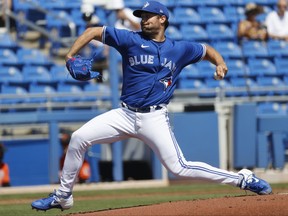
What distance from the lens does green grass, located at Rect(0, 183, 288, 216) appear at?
8.27m

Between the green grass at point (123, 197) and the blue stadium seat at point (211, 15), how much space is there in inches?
173

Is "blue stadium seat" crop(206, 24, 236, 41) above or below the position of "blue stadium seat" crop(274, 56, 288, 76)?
above

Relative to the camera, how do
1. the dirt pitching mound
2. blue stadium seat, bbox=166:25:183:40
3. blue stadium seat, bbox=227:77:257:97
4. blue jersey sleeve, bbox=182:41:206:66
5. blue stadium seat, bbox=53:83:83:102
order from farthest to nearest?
blue stadium seat, bbox=166:25:183:40 < blue stadium seat, bbox=227:77:257:97 < blue stadium seat, bbox=53:83:83:102 < blue jersey sleeve, bbox=182:41:206:66 < the dirt pitching mound

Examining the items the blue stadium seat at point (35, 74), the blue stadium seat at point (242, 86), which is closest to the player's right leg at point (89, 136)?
the blue stadium seat at point (35, 74)

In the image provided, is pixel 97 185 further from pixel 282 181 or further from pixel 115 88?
pixel 282 181

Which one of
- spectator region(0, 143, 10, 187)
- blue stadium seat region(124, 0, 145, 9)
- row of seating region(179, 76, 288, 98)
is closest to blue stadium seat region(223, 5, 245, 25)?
row of seating region(179, 76, 288, 98)

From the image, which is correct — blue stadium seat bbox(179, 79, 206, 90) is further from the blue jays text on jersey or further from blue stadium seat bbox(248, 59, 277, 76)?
the blue jays text on jersey

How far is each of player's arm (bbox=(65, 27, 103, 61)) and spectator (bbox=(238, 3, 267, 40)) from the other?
818cm

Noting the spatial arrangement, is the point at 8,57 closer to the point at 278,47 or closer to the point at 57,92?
the point at 57,92

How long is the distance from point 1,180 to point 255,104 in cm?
417

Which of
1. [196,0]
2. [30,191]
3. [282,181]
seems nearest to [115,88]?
[30,191]

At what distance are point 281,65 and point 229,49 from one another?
108 centimetres

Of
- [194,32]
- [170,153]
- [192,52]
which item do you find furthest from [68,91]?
[170,153]

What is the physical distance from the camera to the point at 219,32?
15.4 meters
